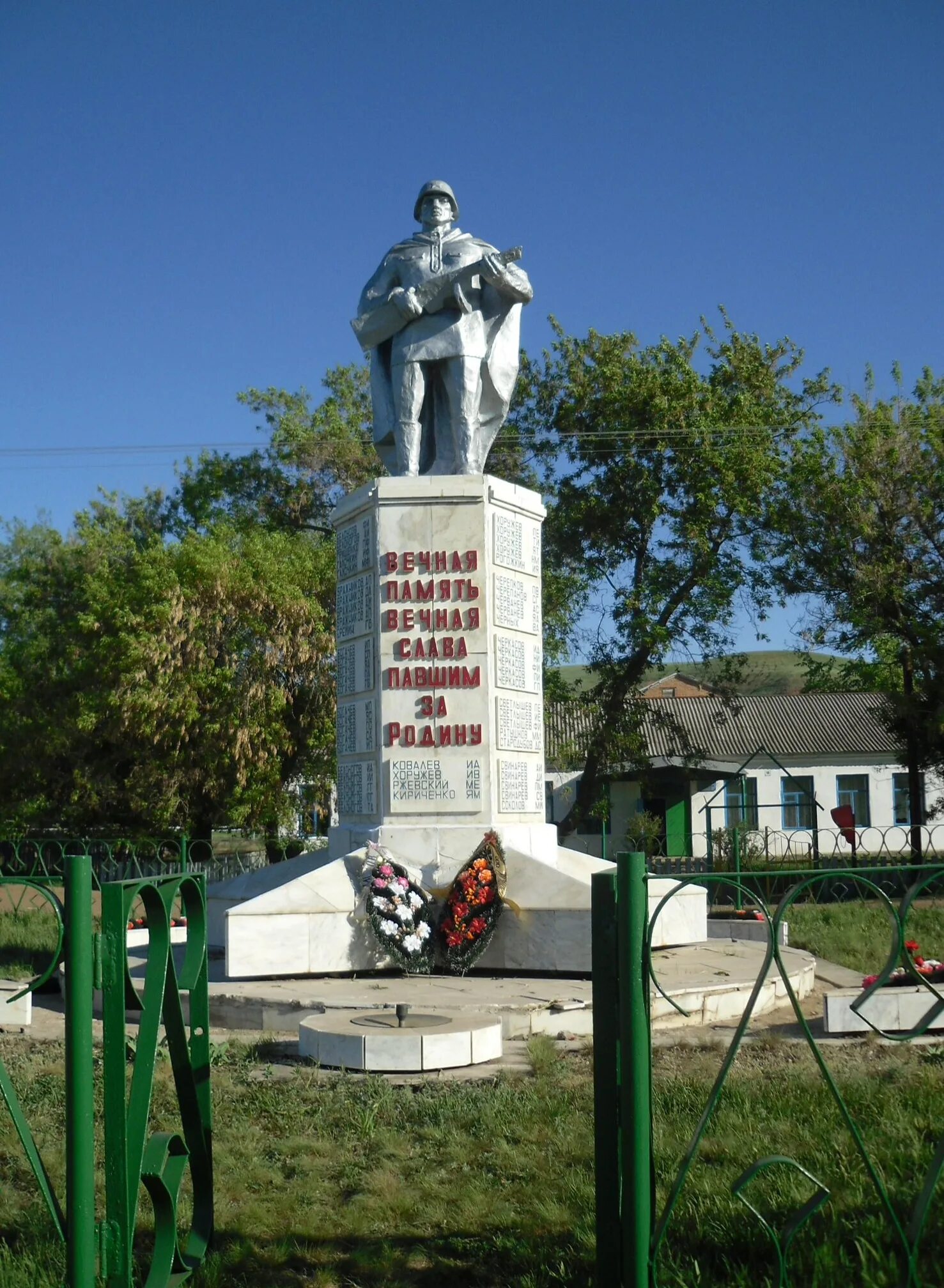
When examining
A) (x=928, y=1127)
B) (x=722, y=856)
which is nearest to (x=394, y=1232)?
(x=928, y=1127)

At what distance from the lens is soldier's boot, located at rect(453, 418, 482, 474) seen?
10.4 m

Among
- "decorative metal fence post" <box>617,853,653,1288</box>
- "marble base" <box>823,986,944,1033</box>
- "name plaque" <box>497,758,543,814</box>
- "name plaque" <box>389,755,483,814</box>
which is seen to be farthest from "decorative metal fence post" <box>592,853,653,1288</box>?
"name plaque" <box>497,758,543,814</box>

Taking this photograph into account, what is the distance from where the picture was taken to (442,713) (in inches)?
376

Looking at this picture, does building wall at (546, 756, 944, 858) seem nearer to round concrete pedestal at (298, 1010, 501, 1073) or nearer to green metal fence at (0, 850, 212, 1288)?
round concrete pedestal at (298, 1010, 501, 1073)

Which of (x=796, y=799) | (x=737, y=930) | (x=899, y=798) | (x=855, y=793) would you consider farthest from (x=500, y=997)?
(x=899, y=798)

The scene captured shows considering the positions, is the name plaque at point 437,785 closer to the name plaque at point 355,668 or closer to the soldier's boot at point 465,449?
the name plaque at point 355,668

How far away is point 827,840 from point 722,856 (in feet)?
57.2

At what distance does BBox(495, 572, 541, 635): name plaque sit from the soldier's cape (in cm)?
110

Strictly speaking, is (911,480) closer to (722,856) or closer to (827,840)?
(722,856)

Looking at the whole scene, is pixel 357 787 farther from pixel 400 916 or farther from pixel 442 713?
pixel 400 916

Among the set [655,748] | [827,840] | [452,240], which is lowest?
[827,840]

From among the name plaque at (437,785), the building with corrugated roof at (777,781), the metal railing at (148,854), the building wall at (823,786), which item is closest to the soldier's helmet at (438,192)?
the name plaque at (437,785)

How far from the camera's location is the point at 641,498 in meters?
24.5

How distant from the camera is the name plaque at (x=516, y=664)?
9727 mm
